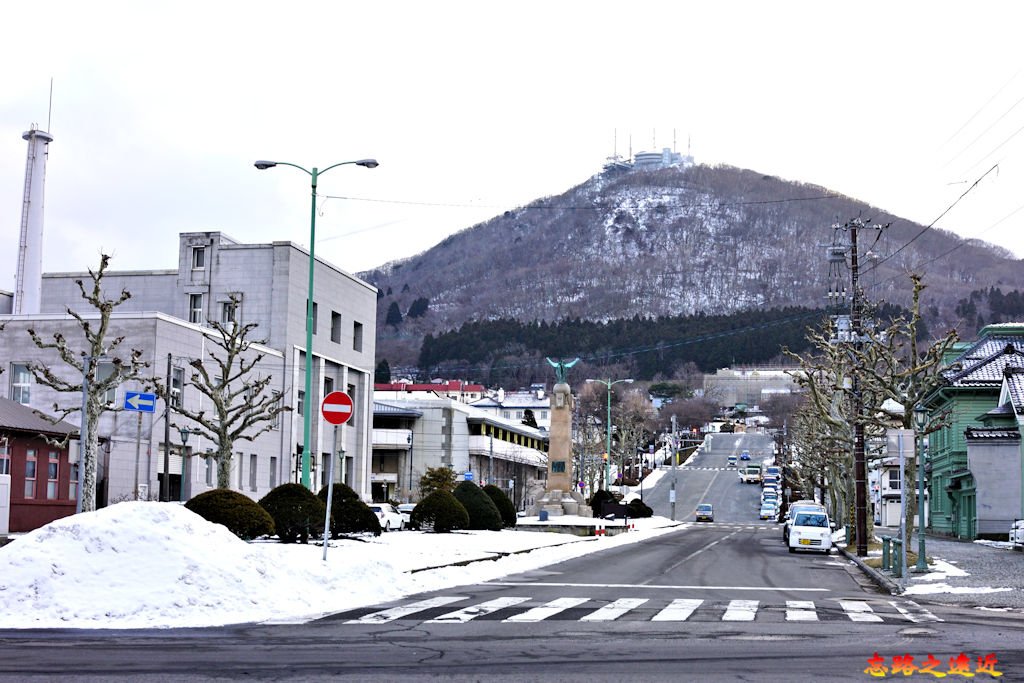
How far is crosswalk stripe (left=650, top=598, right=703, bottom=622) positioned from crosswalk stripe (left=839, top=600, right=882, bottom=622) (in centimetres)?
250

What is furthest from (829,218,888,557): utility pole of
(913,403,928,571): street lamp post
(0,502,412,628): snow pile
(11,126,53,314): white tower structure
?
(11,126,53,314): white tower structure

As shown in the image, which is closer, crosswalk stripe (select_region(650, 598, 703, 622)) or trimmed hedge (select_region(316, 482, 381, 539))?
crosswalk stripe (select_region(650, 598, 703, 622))

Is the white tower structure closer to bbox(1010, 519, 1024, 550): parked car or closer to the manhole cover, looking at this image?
bbox(1010, 519, 1024, 550): parked car

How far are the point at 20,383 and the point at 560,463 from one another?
1211 inches

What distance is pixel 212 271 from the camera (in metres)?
72.2

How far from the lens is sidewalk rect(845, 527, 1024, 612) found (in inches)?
876

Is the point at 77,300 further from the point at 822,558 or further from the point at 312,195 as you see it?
the point at 822,558

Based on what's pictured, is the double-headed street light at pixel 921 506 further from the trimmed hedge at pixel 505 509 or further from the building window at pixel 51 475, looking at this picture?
the building window at pixel 51 475

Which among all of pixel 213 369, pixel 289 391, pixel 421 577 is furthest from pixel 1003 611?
pixel 289 391

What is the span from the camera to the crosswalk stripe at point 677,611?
56.9ft

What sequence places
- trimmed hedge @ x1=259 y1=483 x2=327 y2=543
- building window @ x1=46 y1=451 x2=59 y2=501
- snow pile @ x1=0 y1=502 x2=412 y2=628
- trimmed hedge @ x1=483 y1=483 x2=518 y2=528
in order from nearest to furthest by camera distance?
snow pile @ x1=0 y1=502 x2=412 y2=628 → trimmed hedge @ x1=259 y1=483 x2=327 y2=543 → building window @ x1=46 y1=451 x2=59 y2=501 → trimmed hedge @ x1=483 y1=483 x2=518 y2=528

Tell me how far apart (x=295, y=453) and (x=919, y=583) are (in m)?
50.3

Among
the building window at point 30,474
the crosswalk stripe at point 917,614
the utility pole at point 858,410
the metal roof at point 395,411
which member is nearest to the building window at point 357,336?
the metal roof at point 395,411

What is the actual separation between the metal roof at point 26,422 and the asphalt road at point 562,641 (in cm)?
2354
